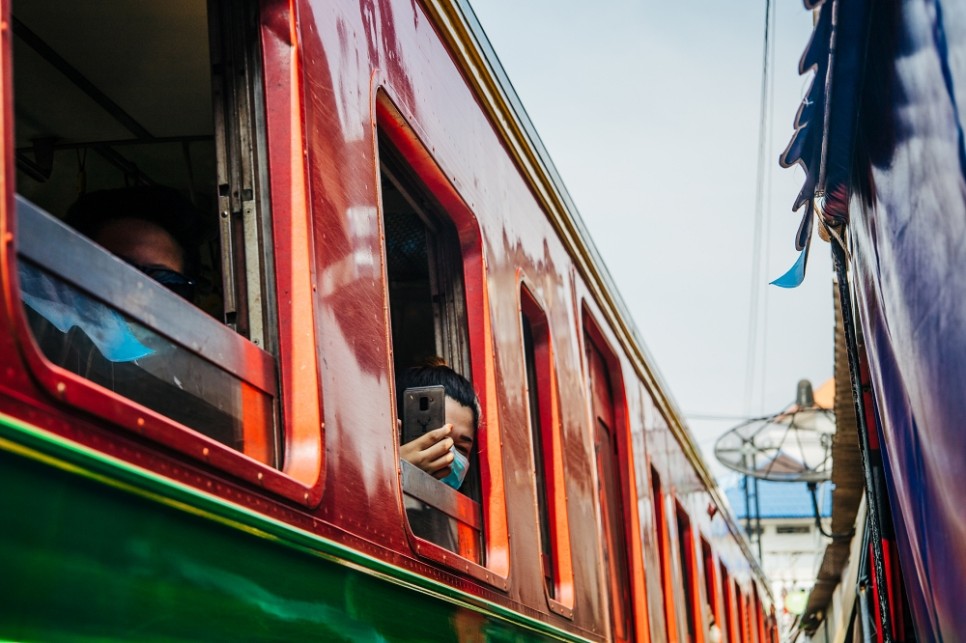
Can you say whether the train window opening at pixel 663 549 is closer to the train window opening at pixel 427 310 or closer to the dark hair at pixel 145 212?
the train window opening at pixel 427 310

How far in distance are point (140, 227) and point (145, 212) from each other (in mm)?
166

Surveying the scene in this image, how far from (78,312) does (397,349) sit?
2.78 meters

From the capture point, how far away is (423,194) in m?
3.31

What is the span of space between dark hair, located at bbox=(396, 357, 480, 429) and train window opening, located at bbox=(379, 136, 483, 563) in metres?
0.05

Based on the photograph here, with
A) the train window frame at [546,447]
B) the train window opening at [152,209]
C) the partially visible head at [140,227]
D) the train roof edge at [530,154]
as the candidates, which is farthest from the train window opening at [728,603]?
the partially visible head at [140,227]

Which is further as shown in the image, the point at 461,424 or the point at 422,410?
the point at 461,424

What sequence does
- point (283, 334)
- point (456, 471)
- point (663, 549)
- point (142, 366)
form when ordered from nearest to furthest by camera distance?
point (142, 366) → point (283, 334) → point (456, 471) → point (663, 549)

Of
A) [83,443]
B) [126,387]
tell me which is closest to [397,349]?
[126,387]

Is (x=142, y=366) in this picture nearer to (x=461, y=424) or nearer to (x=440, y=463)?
(x=440, y=463)

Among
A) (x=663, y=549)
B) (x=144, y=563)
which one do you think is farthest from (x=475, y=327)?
(x=663, y=549)

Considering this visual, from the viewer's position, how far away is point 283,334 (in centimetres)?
213

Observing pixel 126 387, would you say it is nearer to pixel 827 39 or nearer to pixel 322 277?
pixel 322 277

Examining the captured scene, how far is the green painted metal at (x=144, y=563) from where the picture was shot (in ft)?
4.14

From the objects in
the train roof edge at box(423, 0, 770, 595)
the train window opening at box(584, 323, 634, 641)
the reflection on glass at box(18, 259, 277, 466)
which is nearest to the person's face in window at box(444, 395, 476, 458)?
the train roof edge at box(423, 0, 770, 595)
